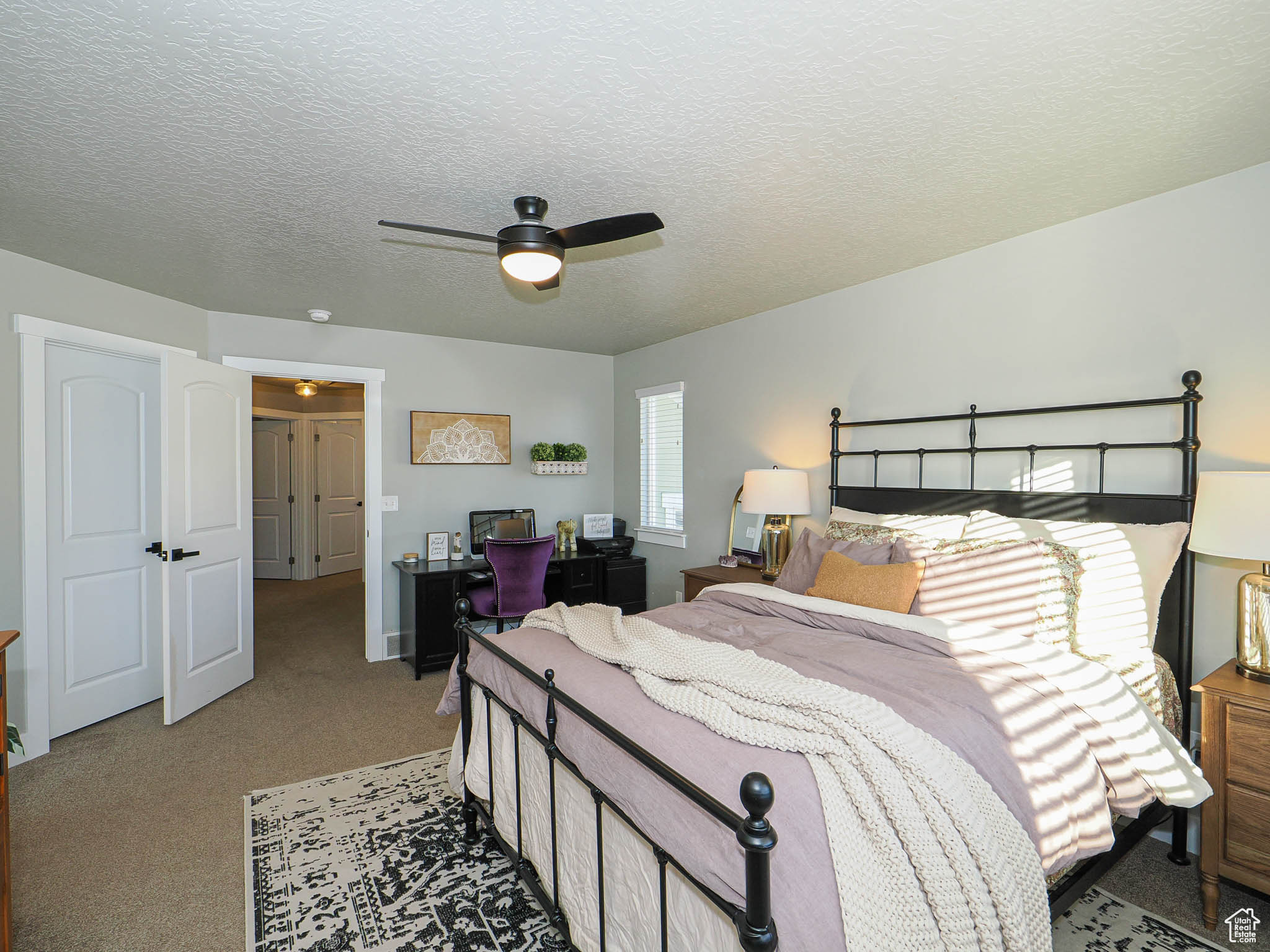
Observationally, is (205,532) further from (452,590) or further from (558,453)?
(558,453)

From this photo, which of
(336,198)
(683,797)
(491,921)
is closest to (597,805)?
(683,797)

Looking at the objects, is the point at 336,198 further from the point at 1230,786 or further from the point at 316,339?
the point at 1230,786

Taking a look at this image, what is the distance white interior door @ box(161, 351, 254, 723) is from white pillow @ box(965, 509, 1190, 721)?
4410 mm

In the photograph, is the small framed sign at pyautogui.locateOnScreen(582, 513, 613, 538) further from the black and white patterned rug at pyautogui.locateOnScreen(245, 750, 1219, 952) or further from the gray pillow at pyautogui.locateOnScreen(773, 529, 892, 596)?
the black and white patterned rug at pyautogui.locateOnScreen(245, 750, 1219, 952)

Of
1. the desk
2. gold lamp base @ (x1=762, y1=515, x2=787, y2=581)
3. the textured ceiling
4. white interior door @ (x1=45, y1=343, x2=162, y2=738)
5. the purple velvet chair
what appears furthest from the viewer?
the desk

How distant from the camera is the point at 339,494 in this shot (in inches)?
330

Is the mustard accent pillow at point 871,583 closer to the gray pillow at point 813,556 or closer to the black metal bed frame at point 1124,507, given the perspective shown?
the gray pillow at point 813,556

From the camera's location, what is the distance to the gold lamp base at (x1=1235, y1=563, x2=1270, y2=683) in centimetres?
202

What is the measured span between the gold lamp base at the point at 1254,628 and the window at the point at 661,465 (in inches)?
130

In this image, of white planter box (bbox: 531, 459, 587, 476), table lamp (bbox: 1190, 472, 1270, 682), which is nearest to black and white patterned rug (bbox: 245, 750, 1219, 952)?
table lamp (bbox: 1190, 472, 1270, 682)

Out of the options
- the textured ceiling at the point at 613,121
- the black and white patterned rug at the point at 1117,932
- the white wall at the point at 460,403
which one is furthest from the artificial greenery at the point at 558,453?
the black and white patterned rug at the point at 1117,932

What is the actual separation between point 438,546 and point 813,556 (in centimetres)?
304

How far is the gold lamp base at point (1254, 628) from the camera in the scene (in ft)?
6.63

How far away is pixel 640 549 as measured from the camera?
17.9 ft
